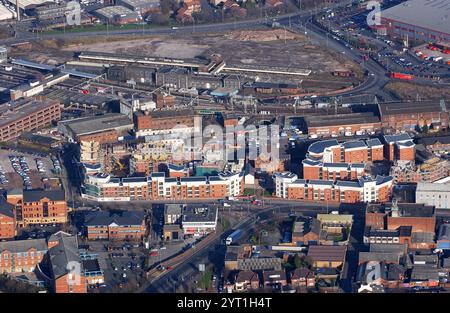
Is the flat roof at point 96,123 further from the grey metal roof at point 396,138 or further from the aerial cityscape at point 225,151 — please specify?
the grey metal roof at point 396,138

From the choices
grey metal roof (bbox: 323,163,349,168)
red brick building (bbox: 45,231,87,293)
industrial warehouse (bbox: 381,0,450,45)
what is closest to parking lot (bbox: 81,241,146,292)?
red brick building (bbox: 45,231,87,293)

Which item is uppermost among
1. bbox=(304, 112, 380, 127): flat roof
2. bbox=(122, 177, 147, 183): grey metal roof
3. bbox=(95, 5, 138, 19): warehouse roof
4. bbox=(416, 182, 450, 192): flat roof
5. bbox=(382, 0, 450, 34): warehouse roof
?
bbox=(382, 0, 450, 34): warehouse roof

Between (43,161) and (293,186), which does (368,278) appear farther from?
(43,161)

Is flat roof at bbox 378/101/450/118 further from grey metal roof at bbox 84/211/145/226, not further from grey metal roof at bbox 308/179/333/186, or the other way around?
grey metal roof at bbox 84/211/145/226

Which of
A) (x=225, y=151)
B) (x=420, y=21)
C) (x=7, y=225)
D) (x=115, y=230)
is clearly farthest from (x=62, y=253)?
(x=420, y=21)

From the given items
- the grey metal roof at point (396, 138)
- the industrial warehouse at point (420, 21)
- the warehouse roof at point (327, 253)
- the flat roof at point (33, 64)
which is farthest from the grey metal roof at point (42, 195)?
the industrial warehouse at point (420, 21)

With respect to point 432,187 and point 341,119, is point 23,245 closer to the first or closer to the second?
point 432,187
